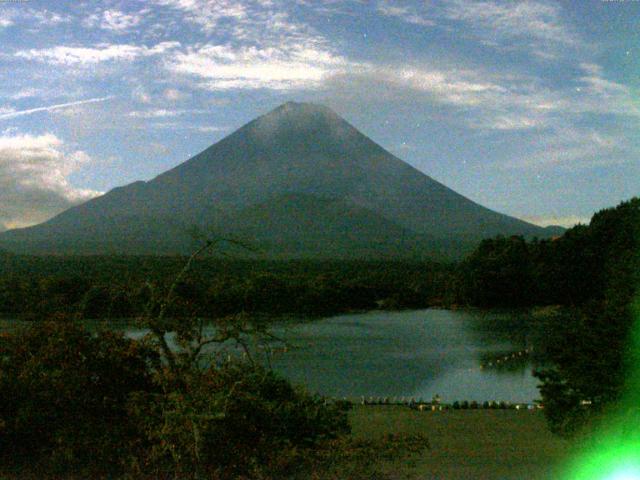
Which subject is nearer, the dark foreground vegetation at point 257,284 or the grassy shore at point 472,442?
the grassy shore at point 472,442

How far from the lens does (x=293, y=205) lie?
2598 inches

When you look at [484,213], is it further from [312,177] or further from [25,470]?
[25,470]

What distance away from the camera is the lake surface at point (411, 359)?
11.3 metres

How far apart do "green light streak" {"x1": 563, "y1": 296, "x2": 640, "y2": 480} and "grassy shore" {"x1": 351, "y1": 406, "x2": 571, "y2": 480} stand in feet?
0.71

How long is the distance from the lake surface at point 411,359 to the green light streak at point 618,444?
2.87m

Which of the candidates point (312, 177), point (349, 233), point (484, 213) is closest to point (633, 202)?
point (349, 233)

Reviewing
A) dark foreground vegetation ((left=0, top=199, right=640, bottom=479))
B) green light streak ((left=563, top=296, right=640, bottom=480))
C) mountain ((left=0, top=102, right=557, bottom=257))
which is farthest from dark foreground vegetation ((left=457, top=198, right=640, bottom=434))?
mountain ((left=0, top=102, right=557, bottom=257))

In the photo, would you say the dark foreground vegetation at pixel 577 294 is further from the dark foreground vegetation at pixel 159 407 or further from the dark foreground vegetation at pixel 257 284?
the dark foreground vegetation at pixel 257 284

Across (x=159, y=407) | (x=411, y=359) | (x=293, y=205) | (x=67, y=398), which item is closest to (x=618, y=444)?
(x=159, y=407)

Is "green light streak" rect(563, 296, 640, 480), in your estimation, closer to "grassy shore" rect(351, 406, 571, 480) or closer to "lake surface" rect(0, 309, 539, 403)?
"grassy shore" rect(351, 406, 571, 480)

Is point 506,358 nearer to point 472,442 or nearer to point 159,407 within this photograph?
point 472,442

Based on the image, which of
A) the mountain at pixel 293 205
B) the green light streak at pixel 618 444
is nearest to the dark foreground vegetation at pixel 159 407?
the green light streak at pixel 618 444

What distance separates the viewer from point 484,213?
7231 centimetres

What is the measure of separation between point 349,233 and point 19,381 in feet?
185
